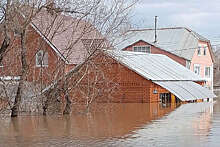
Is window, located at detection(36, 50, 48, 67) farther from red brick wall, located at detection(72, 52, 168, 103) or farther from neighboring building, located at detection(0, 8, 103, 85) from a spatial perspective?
red brick wall, located at detection(72, 52, 168, 103)

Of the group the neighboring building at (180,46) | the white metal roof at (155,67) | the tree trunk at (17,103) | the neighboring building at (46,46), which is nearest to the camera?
the tree trunk at (17,103)

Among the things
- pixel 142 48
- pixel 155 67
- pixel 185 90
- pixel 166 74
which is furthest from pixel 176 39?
pixel 185 90

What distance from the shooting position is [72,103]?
25.9 meters

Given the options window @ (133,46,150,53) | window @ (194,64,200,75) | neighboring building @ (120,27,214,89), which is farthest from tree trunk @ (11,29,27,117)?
window @ (194,64,200,75)

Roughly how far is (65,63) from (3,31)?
458cm

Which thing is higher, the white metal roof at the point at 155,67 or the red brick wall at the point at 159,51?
the red brick wall at the point at 159,51

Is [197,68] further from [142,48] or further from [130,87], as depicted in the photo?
[130,87]

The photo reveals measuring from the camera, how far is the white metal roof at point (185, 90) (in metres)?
36.1

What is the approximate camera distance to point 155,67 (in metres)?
40.8

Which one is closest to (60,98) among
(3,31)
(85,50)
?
(85,50)

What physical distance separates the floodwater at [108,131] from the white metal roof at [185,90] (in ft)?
34.9

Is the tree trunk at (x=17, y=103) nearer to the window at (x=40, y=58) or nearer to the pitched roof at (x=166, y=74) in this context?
the window at (x=40, y=58)

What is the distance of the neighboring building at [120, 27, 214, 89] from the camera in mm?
52969

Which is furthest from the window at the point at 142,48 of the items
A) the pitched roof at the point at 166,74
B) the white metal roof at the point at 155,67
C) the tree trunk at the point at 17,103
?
the tree trunk at the point at 17,103
